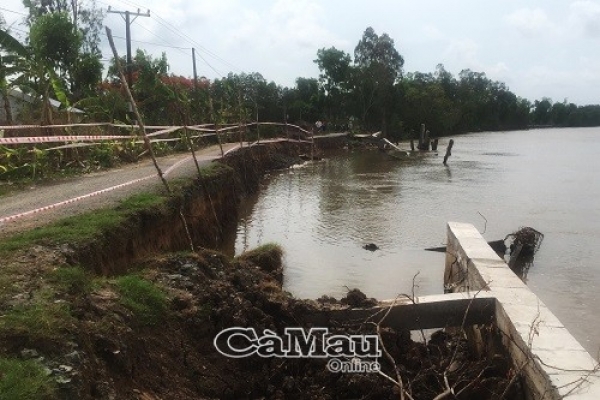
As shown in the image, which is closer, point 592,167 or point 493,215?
point 493,215

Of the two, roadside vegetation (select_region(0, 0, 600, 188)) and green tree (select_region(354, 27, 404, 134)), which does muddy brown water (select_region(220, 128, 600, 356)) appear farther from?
green tree (select_region(354, 27, 404, 134))

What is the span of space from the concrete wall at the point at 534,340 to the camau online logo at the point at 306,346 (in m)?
1.28

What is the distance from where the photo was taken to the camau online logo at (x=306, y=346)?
4.98 m

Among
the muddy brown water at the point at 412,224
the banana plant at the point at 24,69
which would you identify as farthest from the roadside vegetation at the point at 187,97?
the muddy brown water at the point at 412,224

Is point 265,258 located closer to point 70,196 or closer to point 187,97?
point 70,196

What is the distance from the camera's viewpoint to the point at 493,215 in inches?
612

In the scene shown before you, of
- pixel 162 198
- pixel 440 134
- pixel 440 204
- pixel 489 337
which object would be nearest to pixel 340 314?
pixel 489 337

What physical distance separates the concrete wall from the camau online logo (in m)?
1.28

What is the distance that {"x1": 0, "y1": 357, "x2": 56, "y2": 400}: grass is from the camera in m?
2.97

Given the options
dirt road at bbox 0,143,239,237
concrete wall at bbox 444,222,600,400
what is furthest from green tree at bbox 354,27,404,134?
concrete wall at bbox 444,222,600,400

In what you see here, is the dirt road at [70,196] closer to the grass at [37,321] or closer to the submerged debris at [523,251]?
the grass at [37,321]

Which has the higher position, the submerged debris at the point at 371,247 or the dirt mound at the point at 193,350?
the dirt mound at the point at 193,350

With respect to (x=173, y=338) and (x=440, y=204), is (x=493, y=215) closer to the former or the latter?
(x=440, y=204)

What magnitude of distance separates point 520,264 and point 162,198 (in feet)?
22.7
